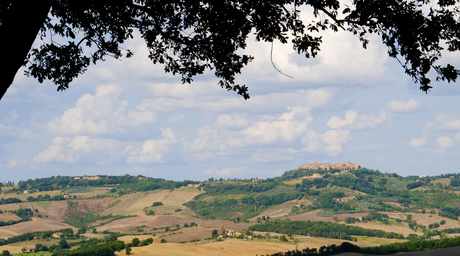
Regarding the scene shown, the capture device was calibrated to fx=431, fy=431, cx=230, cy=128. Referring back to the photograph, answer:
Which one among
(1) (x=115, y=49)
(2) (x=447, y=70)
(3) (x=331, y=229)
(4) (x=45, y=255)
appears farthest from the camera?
(3) (x=331, y=229)

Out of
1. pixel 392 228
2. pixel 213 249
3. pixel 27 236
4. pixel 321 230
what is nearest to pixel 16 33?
pixel 213 249

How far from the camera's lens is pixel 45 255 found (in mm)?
138125

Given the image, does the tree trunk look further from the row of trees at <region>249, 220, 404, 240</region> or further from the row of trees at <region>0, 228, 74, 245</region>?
the row of trees at <region>0, 228, 74, 245</region>

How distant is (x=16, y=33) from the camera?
7.82 m

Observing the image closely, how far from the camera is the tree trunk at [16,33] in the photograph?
306 inches

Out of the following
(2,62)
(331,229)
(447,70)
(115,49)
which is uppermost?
(115,49)

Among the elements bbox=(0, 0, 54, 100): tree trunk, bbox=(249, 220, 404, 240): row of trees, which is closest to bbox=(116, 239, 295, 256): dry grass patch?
bbox=(249, 220, 404, 240): row of trees

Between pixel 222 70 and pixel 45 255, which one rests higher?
pixel 222 70

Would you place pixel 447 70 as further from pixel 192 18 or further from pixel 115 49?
pixel 115 49

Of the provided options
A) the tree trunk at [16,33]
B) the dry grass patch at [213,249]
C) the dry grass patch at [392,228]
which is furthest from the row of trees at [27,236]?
the tree trunk at [16,33]

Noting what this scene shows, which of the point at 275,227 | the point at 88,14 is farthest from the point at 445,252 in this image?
the point at 275,227

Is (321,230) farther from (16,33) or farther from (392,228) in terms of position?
(16,33)

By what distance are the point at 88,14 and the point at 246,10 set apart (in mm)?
5184

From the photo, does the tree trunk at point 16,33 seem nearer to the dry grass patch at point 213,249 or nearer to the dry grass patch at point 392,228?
the dry grass patch at point 213,249
